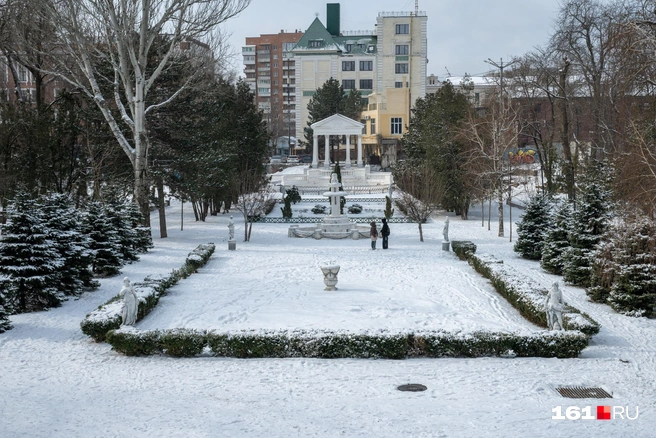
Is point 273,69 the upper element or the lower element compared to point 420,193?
upper

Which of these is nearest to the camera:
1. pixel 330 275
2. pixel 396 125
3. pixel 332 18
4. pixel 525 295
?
pixel 525 295

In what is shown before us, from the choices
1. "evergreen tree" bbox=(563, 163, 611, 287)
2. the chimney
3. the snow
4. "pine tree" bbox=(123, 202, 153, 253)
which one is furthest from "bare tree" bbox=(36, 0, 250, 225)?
the chimney

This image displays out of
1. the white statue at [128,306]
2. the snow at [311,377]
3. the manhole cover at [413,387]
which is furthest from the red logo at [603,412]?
the white statue at [128,306]

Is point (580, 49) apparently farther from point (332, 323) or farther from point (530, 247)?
point (332, 323)

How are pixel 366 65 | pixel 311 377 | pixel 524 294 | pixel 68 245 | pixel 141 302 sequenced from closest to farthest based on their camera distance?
1. pixel 311 377
2. pixel 141 302
3. pixel 524 294
4. pixel 68 245
5. pixel 366 65

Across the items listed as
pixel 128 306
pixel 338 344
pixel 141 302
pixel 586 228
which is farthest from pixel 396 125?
pixel 338 344

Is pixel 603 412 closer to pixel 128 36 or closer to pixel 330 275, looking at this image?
pixel 330 275

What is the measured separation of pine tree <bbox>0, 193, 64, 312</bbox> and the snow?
666 mm

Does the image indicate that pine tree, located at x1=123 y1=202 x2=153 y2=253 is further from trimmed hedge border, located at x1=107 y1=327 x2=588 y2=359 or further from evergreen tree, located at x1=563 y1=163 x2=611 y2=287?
evergreen tree, located at x1=563 y1=163 x2=611 y2=287

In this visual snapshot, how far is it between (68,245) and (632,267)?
14.2 metres

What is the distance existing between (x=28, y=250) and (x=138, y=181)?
36.3 ft

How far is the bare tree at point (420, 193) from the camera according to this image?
3018 centimetres

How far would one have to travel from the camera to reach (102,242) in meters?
20.7

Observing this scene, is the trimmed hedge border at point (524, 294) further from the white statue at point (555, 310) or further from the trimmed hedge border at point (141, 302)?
the trimmed hedge border at point (141, 302)
